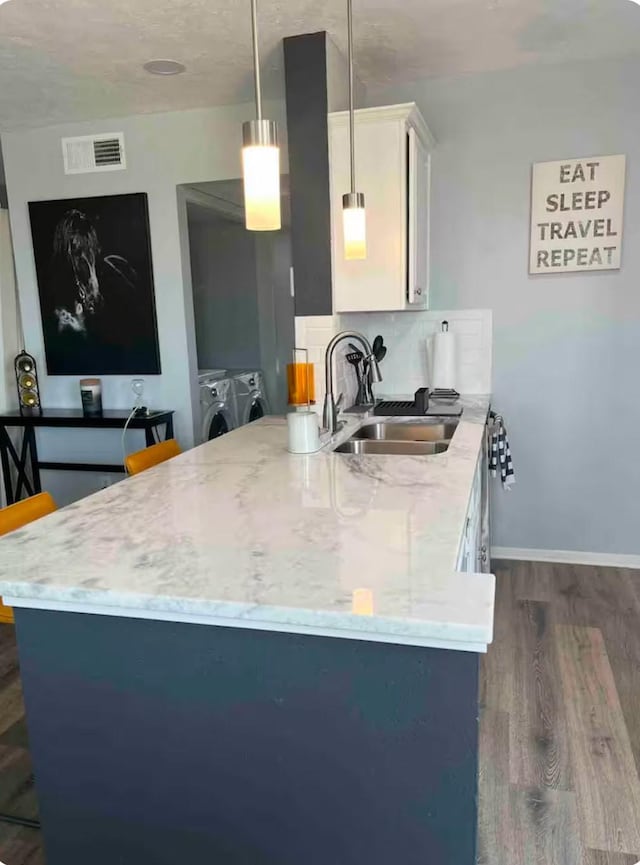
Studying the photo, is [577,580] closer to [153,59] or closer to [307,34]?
[307,34]

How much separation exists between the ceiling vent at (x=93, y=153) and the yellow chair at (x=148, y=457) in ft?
6.58

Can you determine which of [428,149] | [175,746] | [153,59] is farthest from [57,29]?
[175,746]

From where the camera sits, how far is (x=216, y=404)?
441 centimetres

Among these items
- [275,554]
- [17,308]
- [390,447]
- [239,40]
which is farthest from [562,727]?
[17,308]

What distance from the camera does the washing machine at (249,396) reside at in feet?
16.6

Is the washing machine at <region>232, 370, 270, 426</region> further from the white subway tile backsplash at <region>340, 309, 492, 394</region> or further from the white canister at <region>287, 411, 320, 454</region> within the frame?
the white canister at <region>287, 411, 320, 454</region>

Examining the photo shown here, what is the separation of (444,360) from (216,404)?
5.67 feet

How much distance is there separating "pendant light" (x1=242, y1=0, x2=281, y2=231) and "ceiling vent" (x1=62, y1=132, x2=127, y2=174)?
2.59 meters

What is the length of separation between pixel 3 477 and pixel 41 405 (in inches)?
20.1

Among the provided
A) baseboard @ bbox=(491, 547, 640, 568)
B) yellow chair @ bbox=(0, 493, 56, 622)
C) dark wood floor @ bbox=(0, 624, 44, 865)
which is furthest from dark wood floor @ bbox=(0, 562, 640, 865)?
yellow chair @ bbox=(0, 493, 56, 622)

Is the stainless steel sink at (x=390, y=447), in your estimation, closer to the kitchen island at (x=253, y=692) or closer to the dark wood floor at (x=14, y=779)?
the kitchen island at (x=253, y=692)

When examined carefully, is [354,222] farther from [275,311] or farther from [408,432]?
[275,311]

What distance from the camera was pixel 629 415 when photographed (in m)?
3.30

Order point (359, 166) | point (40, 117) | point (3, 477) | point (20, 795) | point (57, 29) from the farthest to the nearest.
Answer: point (3, 477) → point (40, 117) → point (359, 166) → point (57, 29) → point (20, 795)
